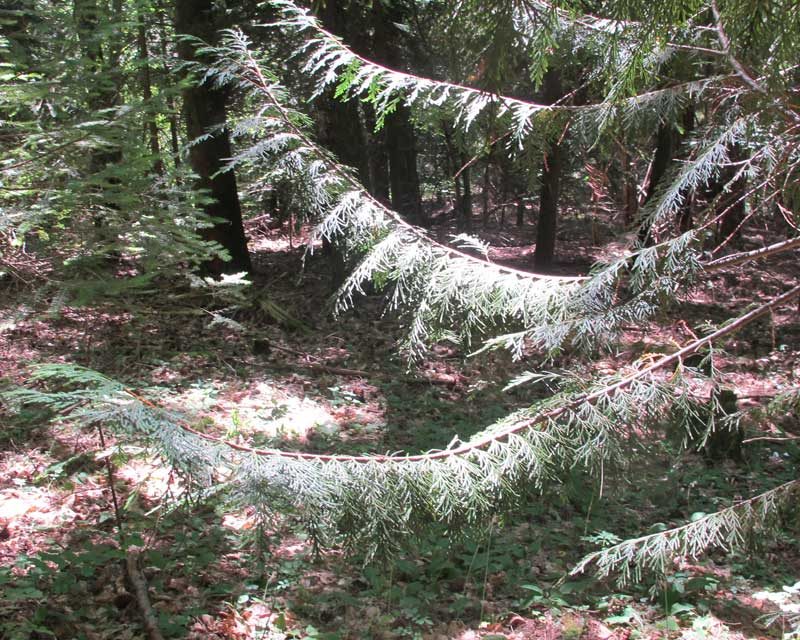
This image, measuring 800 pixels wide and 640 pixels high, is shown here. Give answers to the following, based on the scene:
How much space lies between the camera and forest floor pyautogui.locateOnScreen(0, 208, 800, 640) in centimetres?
395

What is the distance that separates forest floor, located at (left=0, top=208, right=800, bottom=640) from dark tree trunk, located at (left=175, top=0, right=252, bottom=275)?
1541 mm

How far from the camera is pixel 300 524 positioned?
3.94 m

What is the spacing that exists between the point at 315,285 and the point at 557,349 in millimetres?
8344

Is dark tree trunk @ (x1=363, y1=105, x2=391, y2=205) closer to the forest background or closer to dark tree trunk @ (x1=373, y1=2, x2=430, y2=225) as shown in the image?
dark tree trunk @ (x1=373, y1=2, x2=430, y2=225)

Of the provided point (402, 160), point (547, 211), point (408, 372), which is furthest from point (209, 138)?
point (547, 211)

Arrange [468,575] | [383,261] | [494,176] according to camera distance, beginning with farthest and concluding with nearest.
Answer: [494,176], [468,575], [383,261]

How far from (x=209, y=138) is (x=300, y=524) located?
6945mm

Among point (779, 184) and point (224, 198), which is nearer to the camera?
point (779, 184)

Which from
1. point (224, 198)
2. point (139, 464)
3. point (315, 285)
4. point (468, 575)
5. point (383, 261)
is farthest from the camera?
point (315, 285)

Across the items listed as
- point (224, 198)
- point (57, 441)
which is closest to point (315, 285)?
point (224, 198)

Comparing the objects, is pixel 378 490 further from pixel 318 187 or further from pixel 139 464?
pixel 139 464

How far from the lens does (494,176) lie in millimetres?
15766

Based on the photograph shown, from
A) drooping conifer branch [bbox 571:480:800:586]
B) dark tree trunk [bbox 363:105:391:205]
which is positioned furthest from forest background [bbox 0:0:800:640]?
dark tree trunk [bbox 363:105:391:205]

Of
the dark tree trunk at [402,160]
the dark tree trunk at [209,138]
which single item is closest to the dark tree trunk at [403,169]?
the dark tree trunk at [402,160]
